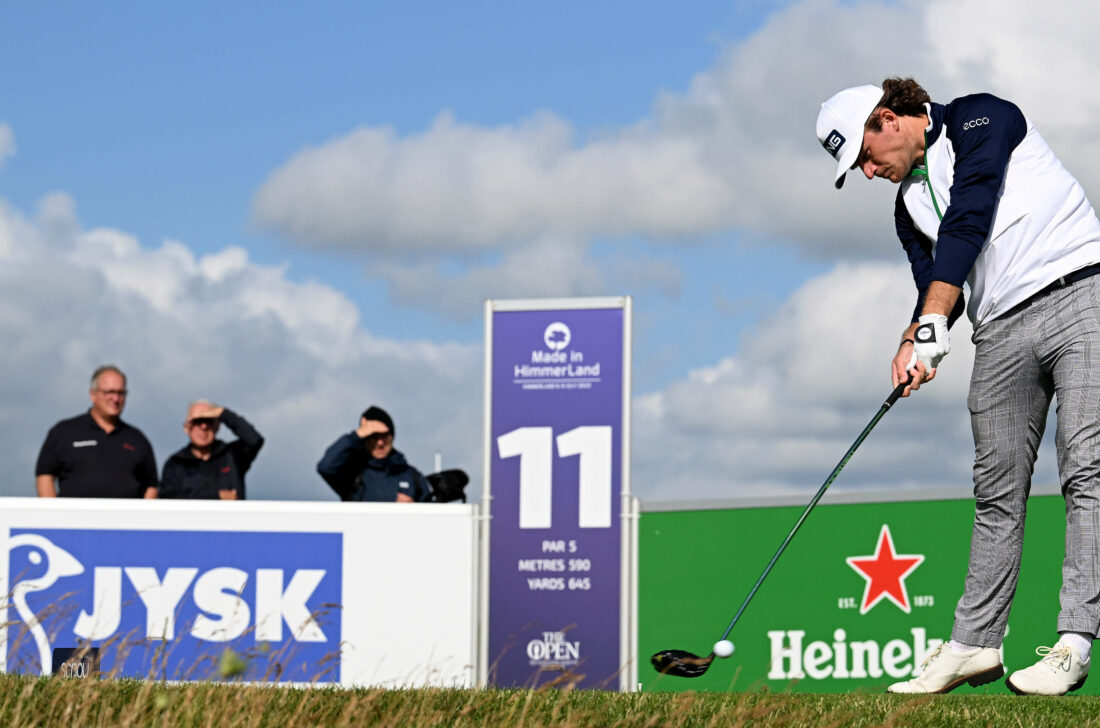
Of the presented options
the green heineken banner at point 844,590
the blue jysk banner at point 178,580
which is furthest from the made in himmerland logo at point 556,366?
the blue jysk banner at point 178,580

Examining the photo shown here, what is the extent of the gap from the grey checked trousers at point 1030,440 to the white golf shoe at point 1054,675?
0.10 metres

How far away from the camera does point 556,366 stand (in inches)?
402

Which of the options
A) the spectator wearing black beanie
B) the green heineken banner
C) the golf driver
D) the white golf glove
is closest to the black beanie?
the spectator wearing black beanie

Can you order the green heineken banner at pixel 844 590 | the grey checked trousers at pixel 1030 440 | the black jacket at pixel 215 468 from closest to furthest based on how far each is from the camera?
the grey checked trousers at pixel 1030 440 < the green heineken banner at pixel 844 590 < the black jacket at pixel 215 468

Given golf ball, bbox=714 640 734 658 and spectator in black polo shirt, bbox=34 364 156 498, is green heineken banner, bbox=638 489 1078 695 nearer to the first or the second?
golf ball, bbox=714 640 734 658

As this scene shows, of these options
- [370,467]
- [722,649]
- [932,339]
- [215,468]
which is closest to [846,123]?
[932,339]

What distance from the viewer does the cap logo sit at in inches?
207

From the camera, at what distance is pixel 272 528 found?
998 cm

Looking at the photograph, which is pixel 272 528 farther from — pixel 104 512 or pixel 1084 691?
pixel 1084 691

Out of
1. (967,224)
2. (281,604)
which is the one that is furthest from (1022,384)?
(281,604)

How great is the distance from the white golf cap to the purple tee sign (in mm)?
4803

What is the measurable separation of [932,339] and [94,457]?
7019 millimetres

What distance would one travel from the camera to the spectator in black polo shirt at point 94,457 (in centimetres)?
1014

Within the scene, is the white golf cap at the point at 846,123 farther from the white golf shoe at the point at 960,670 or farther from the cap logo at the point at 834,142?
the white golf shoe at the point at 960,670
